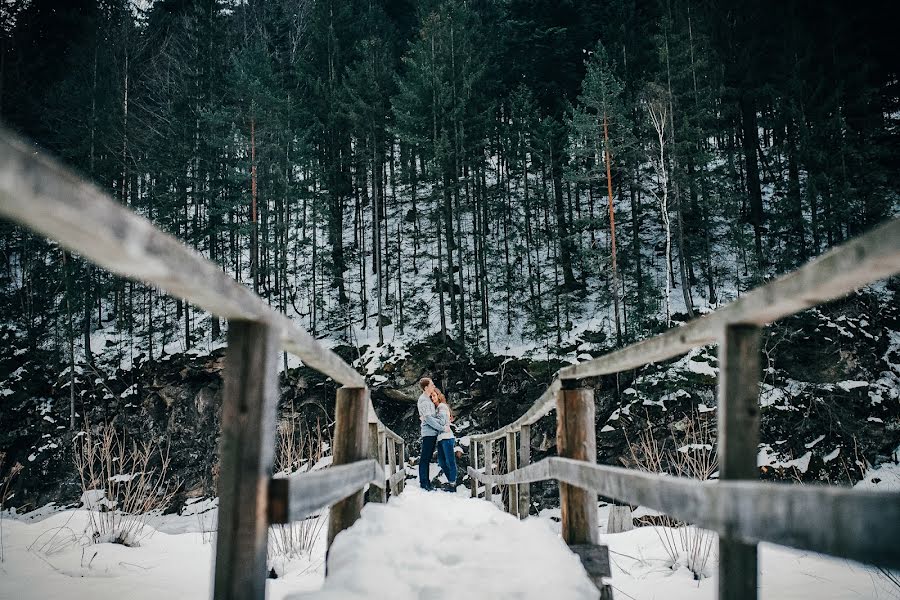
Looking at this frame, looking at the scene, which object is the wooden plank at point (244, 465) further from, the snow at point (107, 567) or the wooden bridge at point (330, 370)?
the snow at point (107, 567)

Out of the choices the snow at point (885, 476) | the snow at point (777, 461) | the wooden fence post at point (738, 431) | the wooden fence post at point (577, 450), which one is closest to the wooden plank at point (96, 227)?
the wooden fence post at point (738, 431)

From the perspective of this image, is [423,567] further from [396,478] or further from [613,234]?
[613,234]

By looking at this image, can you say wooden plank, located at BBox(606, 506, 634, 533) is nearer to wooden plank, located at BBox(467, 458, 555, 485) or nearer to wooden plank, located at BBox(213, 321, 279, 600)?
wooden plank, located at BBox(467, 458, 555, 485)

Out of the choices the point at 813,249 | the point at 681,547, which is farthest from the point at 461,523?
the point at 813,249

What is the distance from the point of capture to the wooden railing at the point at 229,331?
75 centimetres

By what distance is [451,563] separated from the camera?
293 cm

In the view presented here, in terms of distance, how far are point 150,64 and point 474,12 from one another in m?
16.9

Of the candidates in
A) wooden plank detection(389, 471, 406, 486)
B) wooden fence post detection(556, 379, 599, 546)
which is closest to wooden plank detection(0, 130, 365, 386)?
wooden fence post detection(556, 379, 599, 546)

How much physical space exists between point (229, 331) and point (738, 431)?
1429mm

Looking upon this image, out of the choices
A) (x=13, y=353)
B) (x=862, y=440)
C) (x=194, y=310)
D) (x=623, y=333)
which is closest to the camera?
(x=862, y=440)

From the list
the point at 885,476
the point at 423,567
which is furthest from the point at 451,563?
the point at 885,476

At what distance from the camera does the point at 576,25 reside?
2630 cm

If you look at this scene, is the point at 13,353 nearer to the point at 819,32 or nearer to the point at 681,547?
the point at 681,547

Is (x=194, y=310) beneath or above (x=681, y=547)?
above
